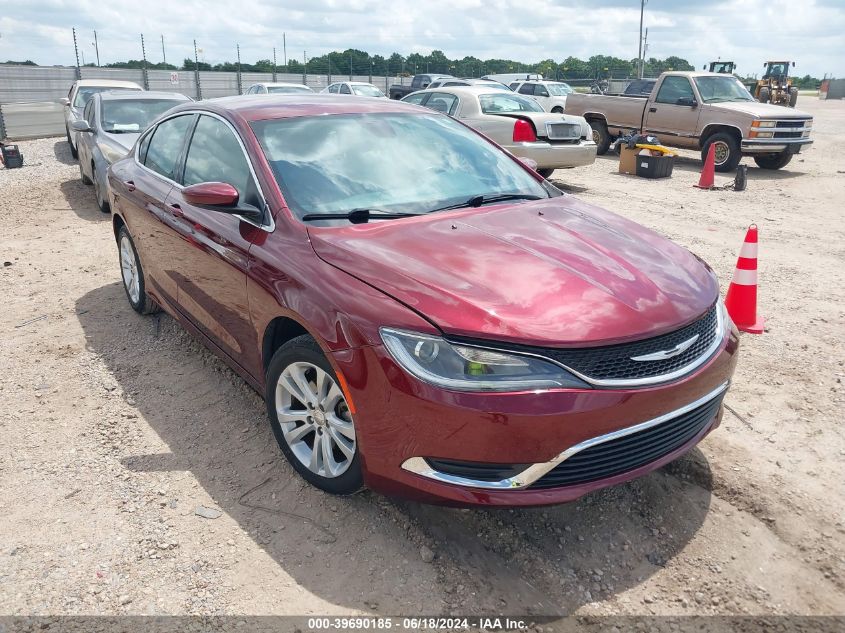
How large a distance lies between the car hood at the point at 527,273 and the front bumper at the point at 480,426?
0.22m

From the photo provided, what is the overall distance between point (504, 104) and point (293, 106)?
8.57m

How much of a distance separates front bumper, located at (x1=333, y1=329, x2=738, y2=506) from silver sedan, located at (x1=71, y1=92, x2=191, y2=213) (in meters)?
7.02

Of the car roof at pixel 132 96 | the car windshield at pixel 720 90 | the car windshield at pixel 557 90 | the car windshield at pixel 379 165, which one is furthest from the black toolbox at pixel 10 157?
the car windshield at pixel 557 90

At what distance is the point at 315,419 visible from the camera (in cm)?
294

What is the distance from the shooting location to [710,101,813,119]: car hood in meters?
12.9

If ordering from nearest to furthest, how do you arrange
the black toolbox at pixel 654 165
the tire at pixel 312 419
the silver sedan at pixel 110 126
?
1. the tire at pixel 312 419
2. the silver sedan at pixel 110 126
3. the black toolbox at pixel 654 165

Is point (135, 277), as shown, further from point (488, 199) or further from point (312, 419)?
point (488, 199)

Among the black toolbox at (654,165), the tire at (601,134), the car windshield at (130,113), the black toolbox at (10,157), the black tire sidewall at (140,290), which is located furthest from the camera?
the tire at (601,134)

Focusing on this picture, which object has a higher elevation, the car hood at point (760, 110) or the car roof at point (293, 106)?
the car hood at point (760, 110)

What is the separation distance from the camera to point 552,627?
92.0 inches

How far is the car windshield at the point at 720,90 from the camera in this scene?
13.9 meters

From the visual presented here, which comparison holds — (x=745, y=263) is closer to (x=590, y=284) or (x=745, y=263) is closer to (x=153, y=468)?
(x=590, y=284)

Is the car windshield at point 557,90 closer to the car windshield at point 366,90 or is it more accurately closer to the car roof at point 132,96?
the car windshield at point 366,90

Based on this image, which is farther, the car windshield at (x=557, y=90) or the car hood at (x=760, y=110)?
the car windshield at (x=557, y=90)
